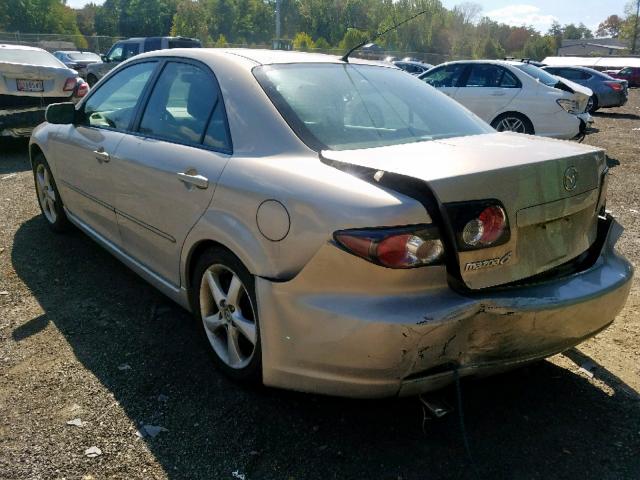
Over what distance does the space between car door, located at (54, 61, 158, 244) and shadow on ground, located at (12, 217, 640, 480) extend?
91 centimetres

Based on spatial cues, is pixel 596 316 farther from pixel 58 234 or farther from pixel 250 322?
pixel 58 234

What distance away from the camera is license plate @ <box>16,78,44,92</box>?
8.73m

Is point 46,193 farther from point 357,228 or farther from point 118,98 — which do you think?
point 357,228

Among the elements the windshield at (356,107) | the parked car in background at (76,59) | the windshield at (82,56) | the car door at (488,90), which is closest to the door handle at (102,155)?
the windshield at (356,107)

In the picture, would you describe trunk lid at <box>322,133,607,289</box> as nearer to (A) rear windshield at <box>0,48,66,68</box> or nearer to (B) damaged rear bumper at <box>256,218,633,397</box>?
(B) damaged rear bumper at <box>256,218,633,397</box>

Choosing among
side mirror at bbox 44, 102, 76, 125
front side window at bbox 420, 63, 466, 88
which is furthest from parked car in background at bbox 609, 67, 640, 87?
side mirror at bbox 44, 102, 76, 125

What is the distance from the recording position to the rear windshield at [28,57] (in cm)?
903

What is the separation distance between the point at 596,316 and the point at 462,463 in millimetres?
853

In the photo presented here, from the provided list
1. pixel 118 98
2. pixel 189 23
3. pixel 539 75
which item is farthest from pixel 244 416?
pixel 189 23

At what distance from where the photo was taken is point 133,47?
18.4 metres

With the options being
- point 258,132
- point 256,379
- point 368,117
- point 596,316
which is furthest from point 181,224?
point 596,316

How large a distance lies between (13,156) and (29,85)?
113 cm

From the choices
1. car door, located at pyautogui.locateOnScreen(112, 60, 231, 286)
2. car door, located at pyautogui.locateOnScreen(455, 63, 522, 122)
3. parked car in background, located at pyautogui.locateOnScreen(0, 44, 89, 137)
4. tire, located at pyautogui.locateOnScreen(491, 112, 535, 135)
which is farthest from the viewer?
car door, located at pyautogui.locateOnScreen(455, 63, 522, 122)

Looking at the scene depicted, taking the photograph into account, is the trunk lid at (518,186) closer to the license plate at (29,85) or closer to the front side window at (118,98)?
the front side window at (118,98)
